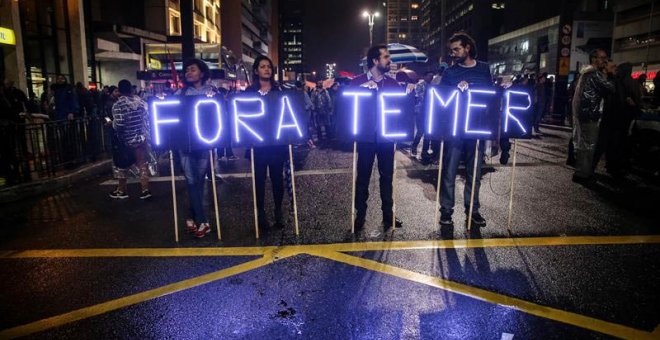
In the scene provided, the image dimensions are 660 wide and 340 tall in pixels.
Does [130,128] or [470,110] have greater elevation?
[470,110]

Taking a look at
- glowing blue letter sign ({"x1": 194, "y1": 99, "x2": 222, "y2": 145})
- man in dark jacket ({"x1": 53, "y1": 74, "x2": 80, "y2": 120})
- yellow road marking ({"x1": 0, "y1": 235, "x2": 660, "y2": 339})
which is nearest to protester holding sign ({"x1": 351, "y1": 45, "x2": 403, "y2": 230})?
yellow road marking ({"x1": 0, "y1": 235, "x2": 660, "y2": 339})

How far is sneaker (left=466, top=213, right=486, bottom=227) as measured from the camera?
5.81 metres

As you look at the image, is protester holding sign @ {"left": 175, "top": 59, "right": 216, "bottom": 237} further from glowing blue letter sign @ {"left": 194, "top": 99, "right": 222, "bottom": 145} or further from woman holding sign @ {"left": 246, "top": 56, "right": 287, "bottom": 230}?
woman holding sign @ {"left": 246, "top": 56, "right": 287, "bottom": 230}

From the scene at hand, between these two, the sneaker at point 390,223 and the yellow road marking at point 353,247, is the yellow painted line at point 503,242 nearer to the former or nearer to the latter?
the yellow road marking at point 353,247

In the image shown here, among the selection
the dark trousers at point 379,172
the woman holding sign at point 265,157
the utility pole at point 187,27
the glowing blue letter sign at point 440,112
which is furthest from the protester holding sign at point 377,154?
the utility pole at point 187,27

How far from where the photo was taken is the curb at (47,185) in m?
7.91

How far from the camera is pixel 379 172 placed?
5832 millimetres

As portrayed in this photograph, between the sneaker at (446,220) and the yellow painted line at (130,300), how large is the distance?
7.11 feet

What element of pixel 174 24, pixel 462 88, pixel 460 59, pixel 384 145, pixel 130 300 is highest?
pixel 174 24

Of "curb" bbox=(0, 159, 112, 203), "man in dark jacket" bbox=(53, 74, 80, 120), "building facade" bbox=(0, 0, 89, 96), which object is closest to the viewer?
"curb" bbox=(0, 159, 112, 203)

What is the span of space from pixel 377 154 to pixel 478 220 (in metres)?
1.62

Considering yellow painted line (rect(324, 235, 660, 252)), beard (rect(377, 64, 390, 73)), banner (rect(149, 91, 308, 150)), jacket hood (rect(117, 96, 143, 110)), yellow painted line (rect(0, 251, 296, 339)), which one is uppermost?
beard (rect(377, 64, 390, 73))

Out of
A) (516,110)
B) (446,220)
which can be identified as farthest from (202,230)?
(516,110)

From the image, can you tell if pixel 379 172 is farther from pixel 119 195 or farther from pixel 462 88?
pixel 119 195
